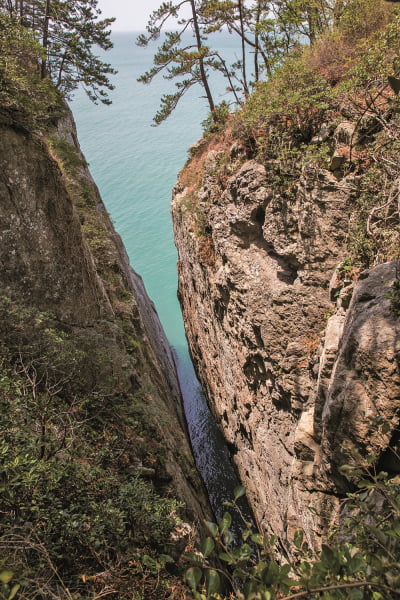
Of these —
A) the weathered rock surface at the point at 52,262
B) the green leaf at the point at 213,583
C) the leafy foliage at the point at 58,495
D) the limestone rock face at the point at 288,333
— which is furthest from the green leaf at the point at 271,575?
the weathered rock surface at the point at 52,262

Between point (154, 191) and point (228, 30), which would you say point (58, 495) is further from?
point (154, 191)

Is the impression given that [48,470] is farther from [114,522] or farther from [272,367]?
[272,367]

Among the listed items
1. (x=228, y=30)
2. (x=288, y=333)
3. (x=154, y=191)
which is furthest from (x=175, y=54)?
(x=154, y=191)

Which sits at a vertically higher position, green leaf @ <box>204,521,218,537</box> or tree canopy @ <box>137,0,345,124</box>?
tree canopy @ <box>137,0,345,124</box>

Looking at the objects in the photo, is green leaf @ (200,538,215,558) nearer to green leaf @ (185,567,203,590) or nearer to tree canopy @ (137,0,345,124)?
green leaf @ (185,567,203,590)

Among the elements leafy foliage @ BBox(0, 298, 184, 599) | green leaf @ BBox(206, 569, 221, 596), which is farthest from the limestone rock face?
green leaf @ BBox(206, 569, 221, 596)

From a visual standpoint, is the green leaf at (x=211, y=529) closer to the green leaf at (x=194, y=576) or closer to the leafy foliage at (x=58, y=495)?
the green leaf at (x=194, y=576)
